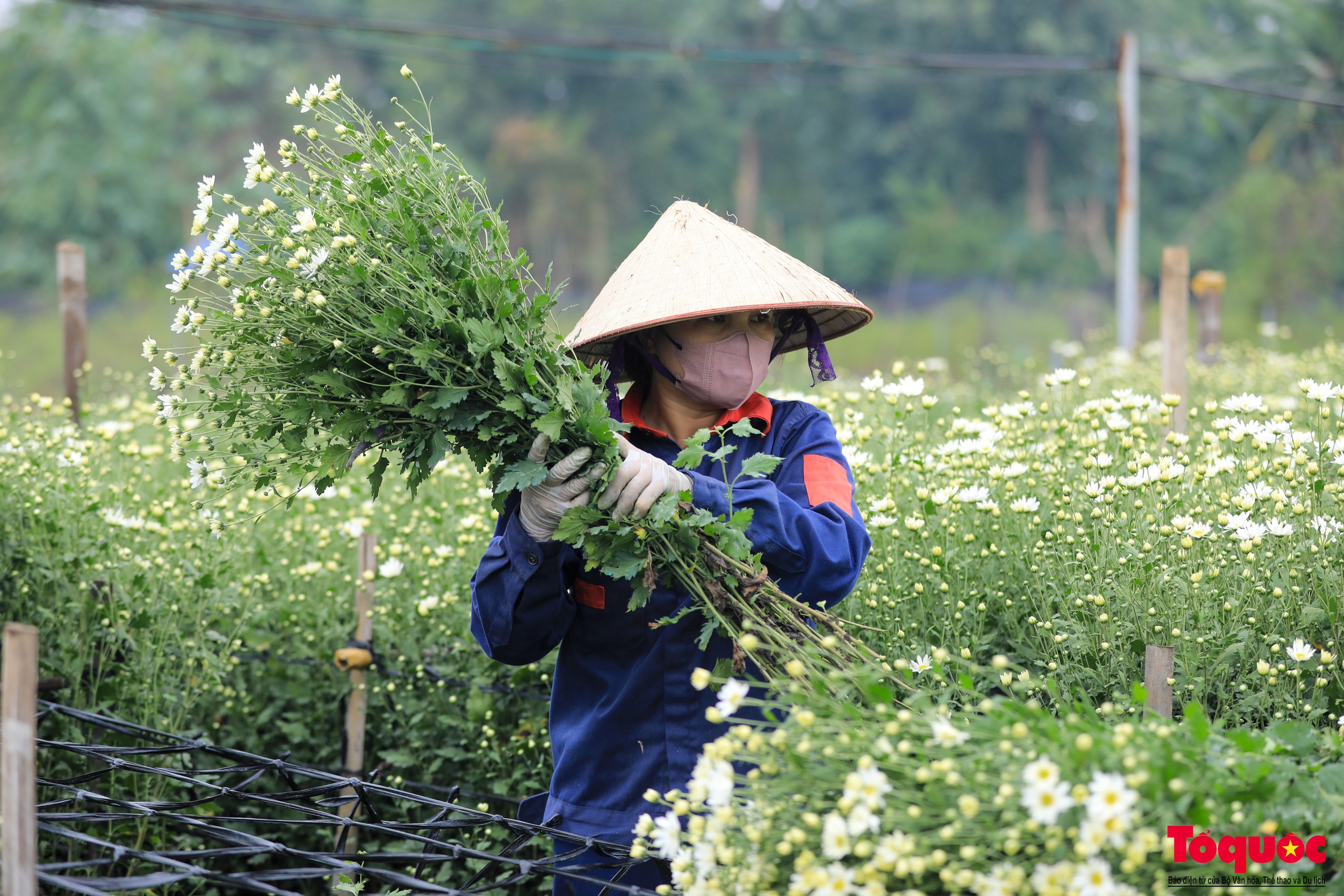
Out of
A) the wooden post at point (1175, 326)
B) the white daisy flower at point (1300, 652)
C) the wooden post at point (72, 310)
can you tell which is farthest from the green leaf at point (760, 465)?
the wooden post at point (72, 310)

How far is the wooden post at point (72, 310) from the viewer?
5.25m

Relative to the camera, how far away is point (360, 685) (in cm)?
323

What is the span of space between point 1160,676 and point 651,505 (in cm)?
102

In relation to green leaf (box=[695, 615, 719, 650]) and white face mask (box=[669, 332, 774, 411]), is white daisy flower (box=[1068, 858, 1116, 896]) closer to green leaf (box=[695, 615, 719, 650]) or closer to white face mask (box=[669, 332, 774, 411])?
green leaf (box=[695, 615, 719, 650])

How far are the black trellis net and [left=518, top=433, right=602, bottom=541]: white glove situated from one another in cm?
54

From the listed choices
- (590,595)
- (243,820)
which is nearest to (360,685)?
(243,820)

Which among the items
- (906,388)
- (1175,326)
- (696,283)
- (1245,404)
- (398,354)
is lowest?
(398,354)

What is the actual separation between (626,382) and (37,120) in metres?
27.9

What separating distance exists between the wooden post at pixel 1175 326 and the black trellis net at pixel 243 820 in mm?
3150

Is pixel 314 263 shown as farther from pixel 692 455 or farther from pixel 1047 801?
pixel 1047 801

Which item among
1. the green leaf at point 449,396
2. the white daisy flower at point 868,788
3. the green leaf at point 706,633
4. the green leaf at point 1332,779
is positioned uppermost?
the green leaf at point 449,396

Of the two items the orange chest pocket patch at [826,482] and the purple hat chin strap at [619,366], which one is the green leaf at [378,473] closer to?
the purple hat chin strap at [619,366]

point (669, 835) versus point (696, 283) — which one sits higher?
point (696, 283)

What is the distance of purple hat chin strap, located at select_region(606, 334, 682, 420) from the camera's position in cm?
211
